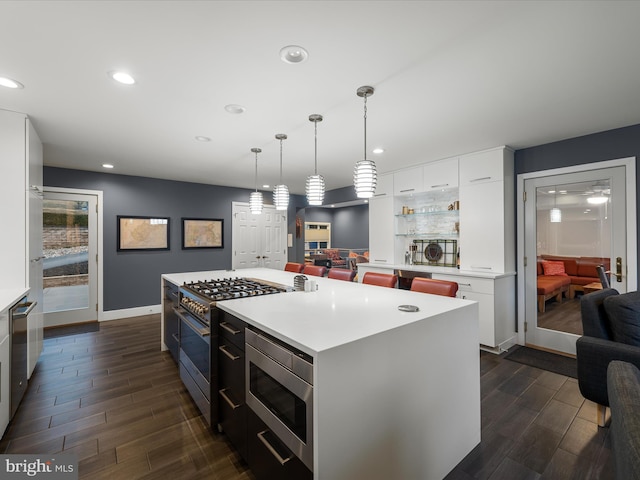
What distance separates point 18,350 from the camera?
233 centimetres

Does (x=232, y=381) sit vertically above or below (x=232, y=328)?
below

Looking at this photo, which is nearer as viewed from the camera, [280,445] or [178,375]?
[280,445]

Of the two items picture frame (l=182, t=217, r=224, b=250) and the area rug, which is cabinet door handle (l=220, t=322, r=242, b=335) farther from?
picture frame (l=182, t=217, r=224, b=250)

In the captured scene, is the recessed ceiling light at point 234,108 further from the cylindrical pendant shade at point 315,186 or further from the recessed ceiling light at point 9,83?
the recessed ceiling light at point 9,83

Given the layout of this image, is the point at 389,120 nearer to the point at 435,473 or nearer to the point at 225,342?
the point at 225,342

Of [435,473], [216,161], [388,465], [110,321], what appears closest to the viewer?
[388,465]

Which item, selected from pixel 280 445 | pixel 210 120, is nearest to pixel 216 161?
pixel 210 120

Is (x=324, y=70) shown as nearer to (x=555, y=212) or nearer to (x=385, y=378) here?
(x=385, y=378)

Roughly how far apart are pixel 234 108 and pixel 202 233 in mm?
3953

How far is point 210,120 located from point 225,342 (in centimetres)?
217

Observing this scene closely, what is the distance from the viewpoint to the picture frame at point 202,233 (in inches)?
232

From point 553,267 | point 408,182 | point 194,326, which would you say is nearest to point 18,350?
point 194,326

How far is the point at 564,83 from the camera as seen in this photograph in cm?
223

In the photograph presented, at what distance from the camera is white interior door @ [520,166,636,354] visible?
317 cm
